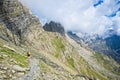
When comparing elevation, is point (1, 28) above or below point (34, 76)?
above

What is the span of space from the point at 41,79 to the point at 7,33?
161 meters

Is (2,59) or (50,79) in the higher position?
(2,59)

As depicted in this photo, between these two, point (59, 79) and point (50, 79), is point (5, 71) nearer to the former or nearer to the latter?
point (50, 79)

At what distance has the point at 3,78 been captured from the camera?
38375 mm

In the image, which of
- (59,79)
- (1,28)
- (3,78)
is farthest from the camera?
(1,28)

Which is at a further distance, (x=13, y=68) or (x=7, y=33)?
(x=7, y=33)

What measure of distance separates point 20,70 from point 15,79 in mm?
5005

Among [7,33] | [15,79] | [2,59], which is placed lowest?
[15,79]

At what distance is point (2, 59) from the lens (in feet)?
156

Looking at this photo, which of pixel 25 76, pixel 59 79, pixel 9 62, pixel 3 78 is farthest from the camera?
pixel 59 79

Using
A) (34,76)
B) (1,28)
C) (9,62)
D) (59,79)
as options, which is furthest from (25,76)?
(1,28)

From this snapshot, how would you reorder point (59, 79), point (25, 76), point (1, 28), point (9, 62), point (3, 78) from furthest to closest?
point (1, 28), point (59, 79), point (9, 62), point (25, 76), point (3, 78)

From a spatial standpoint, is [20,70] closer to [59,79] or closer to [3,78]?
[3,78]

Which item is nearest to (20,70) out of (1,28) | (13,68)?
(13,68)
